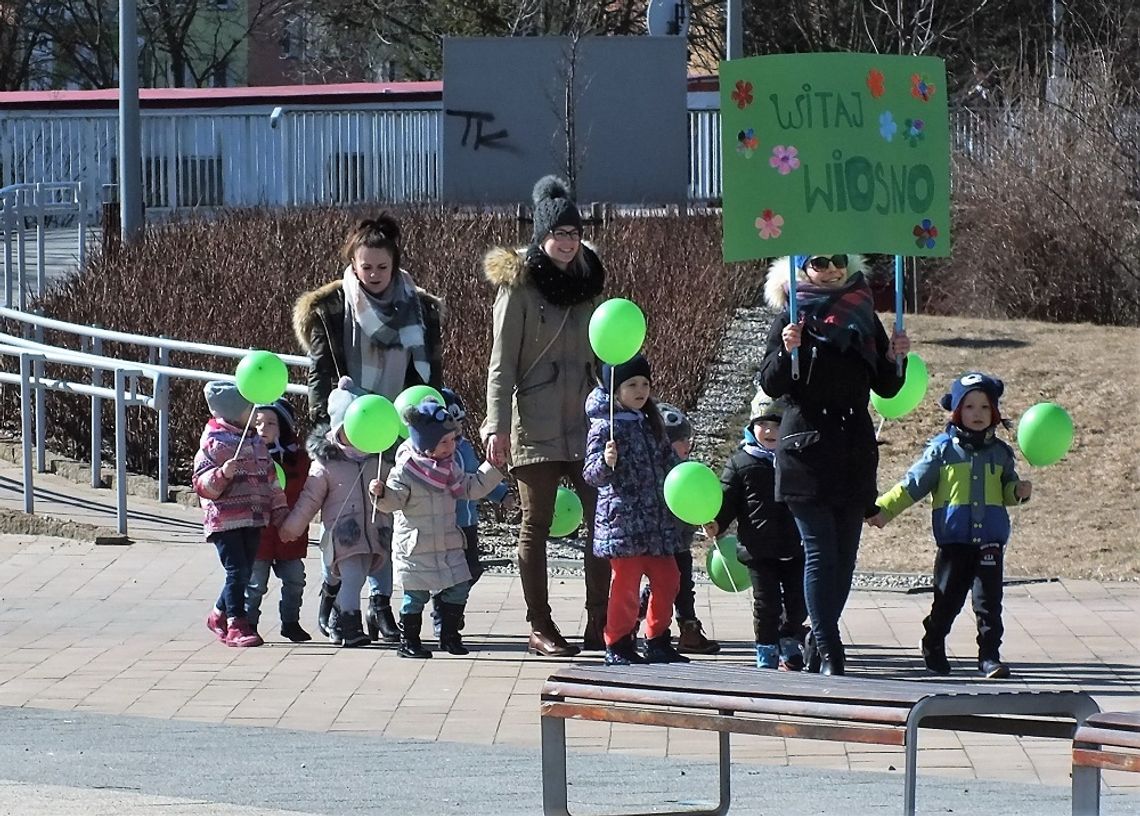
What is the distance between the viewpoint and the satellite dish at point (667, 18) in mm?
30891

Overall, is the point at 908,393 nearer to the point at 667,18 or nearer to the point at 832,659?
the point at 832,659

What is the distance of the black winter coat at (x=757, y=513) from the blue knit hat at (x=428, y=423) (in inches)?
43.2

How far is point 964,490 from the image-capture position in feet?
24.6

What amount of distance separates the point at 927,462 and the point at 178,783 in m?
3.21

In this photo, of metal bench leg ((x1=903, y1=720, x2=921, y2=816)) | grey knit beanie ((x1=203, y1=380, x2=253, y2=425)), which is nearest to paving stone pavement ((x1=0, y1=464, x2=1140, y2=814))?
grey knit beanie ((x1=203, y1=380, x2=253, y2=425))

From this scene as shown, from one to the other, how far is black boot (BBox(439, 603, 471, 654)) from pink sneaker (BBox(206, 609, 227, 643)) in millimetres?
944

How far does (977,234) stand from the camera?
19.7m

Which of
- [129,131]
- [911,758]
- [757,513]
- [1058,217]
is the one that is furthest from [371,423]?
[1058,217]

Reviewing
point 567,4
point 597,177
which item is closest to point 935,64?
point 597,177

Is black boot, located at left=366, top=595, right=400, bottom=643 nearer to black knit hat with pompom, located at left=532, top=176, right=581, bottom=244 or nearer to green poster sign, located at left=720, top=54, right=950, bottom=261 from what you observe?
black knit hat with pompom, located at left=532, top=176, right=581, bottom=244

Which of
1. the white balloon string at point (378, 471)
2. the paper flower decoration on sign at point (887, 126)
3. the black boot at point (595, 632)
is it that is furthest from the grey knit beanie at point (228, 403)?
the paper flower decoration on sign at point (887, 126)

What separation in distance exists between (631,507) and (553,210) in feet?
3.86

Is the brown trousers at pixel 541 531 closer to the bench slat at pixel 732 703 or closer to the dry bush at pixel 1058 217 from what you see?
the bench slat at pixel 732 703

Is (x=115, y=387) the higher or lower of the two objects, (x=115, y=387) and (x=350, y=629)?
the higher
